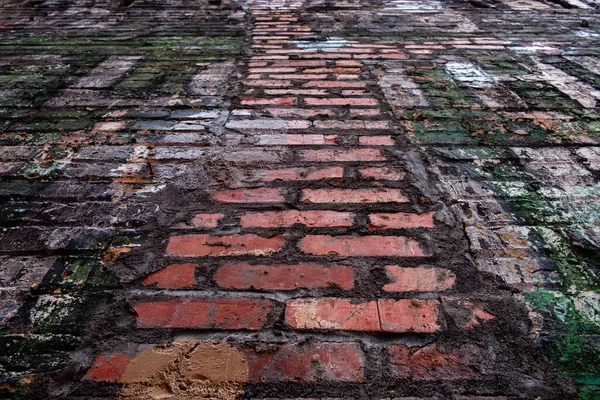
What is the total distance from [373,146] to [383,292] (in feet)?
2.04

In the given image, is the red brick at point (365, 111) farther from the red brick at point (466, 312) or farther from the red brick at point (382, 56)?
the red brick at point (466, 312)

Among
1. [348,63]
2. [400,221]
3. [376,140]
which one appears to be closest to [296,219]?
[400,221]

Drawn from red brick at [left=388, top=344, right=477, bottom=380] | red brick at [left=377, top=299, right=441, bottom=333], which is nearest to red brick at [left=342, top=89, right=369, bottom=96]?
red brick at [left=377, top=299, right=441, bottom=333]

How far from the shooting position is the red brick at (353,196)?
111 centimetres

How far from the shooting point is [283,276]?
0.90 m

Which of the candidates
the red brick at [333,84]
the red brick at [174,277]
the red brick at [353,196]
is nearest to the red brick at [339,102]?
the red brick at [333,84]

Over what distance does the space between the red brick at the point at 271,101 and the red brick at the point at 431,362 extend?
1.12 meters

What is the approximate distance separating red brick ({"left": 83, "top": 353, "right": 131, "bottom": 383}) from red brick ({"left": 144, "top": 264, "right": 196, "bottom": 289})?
0.57ft

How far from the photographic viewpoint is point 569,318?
792 mm

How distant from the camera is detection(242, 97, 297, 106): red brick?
161 cm

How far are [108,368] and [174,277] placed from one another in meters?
0.23

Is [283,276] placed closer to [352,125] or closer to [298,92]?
[352,125]

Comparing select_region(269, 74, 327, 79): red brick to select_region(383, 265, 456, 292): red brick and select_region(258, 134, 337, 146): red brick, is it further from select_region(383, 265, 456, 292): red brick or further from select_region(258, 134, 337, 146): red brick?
select_region(383, 265, 456, 292): red brick

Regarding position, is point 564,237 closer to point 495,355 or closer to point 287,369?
point 495,355
